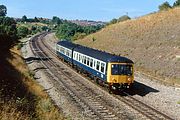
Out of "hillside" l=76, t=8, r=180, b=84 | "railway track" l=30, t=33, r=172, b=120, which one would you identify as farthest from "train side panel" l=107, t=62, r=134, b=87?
"hillside" l=76, t=8, r=180, b=84

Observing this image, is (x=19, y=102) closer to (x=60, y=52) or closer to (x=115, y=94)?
(x=115, y=94)

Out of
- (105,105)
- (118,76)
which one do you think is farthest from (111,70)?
(105,105)

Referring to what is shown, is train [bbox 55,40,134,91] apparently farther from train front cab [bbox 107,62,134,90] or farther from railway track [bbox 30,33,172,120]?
railway track [bbox 30,33,172,120]

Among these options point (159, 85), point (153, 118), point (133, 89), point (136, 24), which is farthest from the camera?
point (136, 24)

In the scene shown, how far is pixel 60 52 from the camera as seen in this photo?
55.2 metres

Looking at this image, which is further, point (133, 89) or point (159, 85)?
point (159, 85)

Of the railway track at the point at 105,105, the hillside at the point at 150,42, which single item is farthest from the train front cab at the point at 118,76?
the hillside at the point at 150,42

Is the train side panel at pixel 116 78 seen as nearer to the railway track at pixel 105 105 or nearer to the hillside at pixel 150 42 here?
the railway track at pixel 105 105

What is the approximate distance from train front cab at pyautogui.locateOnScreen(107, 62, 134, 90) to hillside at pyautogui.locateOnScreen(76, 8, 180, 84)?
8155mm

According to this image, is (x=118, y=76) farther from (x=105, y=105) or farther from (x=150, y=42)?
(x=150, y=42)

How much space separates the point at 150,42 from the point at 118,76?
3123cm

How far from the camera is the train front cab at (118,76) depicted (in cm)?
2831

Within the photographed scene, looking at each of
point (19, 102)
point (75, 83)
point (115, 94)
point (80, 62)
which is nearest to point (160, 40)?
point (80, 62)

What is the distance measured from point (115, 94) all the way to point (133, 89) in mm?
3235
